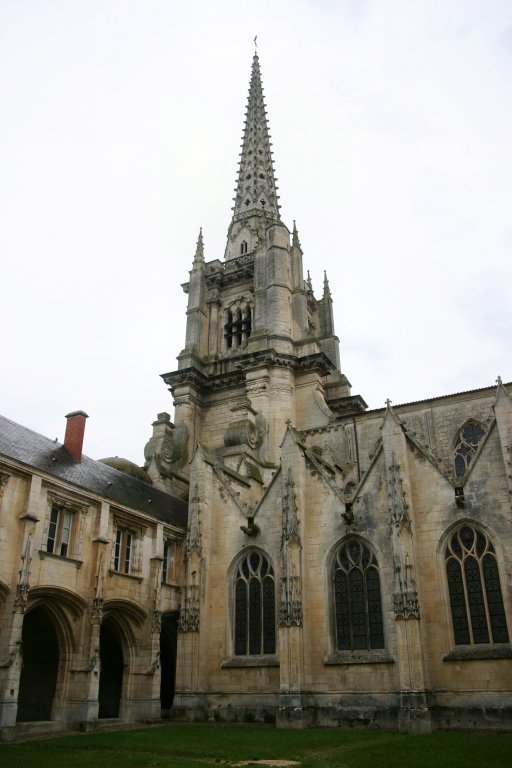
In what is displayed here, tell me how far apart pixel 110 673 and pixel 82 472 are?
8156 mm

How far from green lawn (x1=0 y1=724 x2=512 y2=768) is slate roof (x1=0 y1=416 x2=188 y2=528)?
8.31m

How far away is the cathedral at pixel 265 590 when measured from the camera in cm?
1908

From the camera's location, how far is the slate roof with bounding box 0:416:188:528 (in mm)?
21312

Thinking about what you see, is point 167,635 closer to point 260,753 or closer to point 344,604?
point 344,604

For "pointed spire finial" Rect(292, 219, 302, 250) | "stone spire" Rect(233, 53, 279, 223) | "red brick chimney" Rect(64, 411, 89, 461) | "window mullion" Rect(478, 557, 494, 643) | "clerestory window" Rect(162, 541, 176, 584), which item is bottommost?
"window mullion" Rect(478, 557, 494, 643)

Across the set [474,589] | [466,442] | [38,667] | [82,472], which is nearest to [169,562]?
[82,472]

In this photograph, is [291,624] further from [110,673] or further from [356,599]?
[110,673]

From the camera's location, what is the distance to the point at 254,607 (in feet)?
76.9

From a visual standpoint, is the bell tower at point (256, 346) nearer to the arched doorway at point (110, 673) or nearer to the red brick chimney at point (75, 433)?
the red brick chimney at point (75, 433)

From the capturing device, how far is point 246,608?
77.4 ft

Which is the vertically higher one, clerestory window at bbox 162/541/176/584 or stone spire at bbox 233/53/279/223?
stone spire at bbox 233/53/279/223

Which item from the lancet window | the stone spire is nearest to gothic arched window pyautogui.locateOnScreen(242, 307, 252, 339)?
the lancet window

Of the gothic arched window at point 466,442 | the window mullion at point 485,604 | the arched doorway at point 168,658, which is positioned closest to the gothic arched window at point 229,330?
the gothic arched window at point 466,442

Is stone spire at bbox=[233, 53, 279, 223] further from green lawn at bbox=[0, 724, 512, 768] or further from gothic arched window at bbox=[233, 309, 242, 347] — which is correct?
green lawn at bbox=[0, 724, 512, 768]
